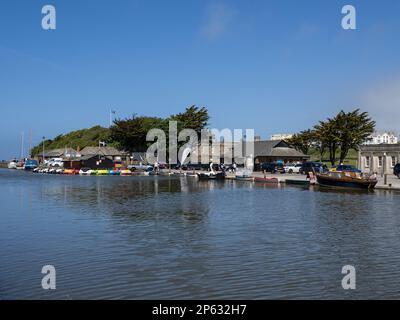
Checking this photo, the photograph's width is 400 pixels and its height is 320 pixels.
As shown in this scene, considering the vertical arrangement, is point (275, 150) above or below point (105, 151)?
below

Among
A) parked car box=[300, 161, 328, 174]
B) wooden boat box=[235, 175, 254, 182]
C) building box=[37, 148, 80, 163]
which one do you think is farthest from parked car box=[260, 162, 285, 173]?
building box=[37, 148, 80, 163]

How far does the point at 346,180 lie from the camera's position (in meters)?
62.0

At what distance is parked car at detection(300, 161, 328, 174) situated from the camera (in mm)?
81944

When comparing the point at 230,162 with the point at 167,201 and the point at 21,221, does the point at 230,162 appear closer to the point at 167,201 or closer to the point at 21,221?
the point at 167,201

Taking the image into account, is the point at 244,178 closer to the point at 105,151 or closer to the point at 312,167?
the point at 312,167

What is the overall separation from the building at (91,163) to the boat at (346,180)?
7804 cm

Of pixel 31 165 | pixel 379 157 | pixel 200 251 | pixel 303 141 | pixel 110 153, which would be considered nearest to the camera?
pixel 200 251

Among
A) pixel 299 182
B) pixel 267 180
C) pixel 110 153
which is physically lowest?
pixel 299 182

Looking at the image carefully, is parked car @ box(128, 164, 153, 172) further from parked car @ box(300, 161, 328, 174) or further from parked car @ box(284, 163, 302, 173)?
parked car @ box(300, 161, 328, 174)

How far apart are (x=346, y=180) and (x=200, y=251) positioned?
42.1 metres

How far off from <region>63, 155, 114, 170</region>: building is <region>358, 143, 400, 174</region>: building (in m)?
70.5

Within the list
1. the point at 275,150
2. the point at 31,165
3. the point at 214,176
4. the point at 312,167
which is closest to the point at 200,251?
the point at 312,167

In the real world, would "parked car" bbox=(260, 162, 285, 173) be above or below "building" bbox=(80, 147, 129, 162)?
below

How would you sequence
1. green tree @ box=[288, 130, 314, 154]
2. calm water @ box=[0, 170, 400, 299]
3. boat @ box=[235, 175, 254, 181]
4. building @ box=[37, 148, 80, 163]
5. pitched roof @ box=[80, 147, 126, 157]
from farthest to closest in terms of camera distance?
1. building @ box=[37, 148, 80, 163]
2. pitched roof @ box=[80, 147, 126, 157]
3. green tree @ box=[288, 130, 314, 154]
4. boat @ box=[235, 175, 254, 181]
5. calm water @ box=[0, 170, 400, 299]
